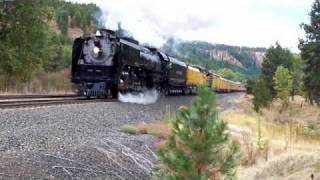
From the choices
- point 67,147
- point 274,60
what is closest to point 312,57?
point 274,60

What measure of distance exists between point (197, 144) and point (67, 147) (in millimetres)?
5561

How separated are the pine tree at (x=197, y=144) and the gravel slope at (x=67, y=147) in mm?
3413

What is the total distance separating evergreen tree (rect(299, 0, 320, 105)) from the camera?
47.0m

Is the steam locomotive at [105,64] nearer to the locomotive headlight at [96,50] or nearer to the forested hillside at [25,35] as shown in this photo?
the locomotive headlight at [96,50]

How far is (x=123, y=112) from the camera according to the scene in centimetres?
1873

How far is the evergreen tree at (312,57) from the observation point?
47.0m

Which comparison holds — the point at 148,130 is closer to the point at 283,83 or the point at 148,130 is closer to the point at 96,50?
the point at 96,50

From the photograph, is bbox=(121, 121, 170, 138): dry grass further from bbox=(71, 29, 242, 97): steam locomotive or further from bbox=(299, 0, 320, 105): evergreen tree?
bbox=(299, 0, 320, 105): evergreen tree

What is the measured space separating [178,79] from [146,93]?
35.4ft

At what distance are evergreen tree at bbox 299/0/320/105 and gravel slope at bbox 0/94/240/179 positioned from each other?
3439cm

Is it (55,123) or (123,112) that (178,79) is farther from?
(55,123)

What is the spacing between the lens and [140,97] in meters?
28.8

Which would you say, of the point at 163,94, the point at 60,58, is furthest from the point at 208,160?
the point at 60,58

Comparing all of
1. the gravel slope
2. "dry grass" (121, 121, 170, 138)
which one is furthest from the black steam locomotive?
"dry grass" (121, 121, 170, 138)
